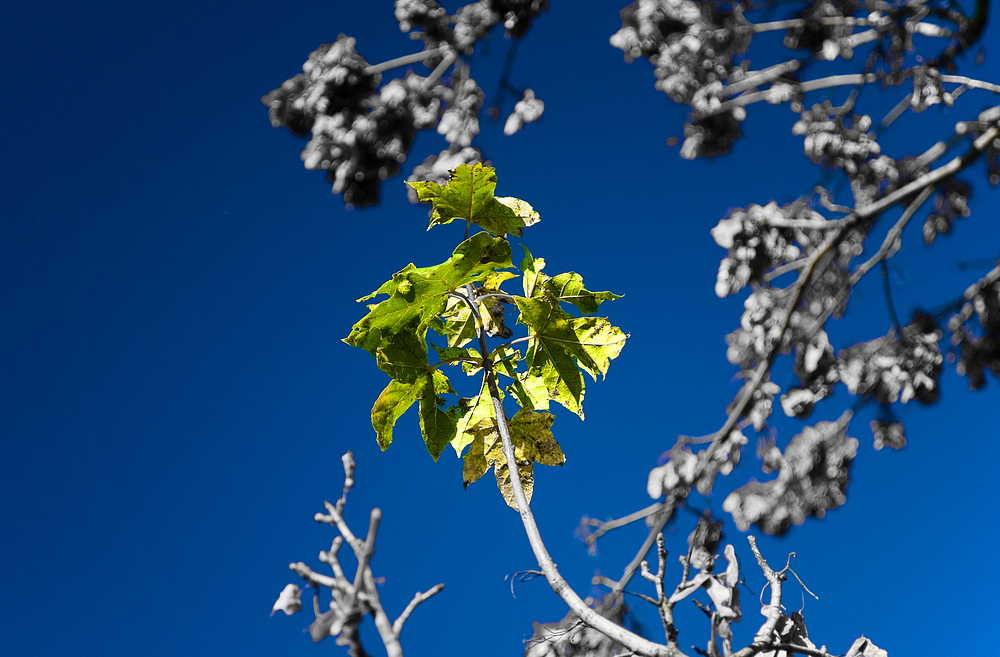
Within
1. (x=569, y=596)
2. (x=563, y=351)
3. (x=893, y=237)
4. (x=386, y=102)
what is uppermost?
(x=386, y=102)

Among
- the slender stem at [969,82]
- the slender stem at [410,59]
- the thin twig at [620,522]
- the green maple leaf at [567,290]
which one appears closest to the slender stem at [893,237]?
the slender stem at [969,82]

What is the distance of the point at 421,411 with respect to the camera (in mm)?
345

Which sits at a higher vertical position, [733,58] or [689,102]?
[733,58]

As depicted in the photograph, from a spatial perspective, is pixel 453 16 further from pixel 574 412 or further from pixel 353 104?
pixel 574 412

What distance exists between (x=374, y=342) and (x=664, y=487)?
140 centimetres

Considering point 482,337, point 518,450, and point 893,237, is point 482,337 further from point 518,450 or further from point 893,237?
point 893,237

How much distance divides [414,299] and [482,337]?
39 millimetres

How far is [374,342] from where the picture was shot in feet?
1.04

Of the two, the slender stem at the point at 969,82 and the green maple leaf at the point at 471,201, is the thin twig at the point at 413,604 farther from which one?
the slender stem at the point at 969,82

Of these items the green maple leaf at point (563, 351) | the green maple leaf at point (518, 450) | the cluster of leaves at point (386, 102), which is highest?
the cluster of leaves at point (386, 102)

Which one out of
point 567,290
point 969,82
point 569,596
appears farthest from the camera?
point 969,82

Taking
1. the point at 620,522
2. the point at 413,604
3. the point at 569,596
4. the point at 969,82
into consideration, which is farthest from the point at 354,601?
the point at 969,82

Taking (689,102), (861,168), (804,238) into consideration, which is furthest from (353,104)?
(861,168)

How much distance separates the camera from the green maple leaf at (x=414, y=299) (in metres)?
0.30
